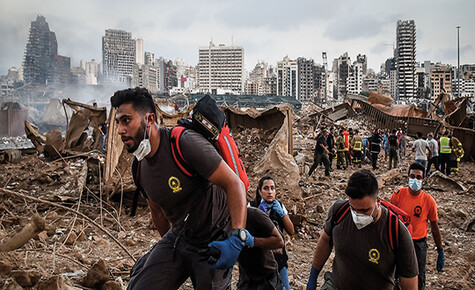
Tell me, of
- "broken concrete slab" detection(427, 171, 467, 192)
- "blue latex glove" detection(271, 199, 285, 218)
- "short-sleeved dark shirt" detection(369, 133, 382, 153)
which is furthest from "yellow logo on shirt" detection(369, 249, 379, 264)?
"short-sleeved dark shirt" detection(369, 133, 382, 153)

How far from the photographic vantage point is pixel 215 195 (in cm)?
214

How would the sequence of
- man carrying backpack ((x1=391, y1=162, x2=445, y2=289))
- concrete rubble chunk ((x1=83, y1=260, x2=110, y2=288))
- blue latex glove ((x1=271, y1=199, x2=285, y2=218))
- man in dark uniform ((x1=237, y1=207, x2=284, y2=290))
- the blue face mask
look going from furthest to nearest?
the blue face mask → man carrying backpack ((x1=391, y1=162, x2=445, y2=289)) → blue latex glove ((x1=271, y1=199, x2=285, y2=218)) → concrete rubble chunk ((x1=83, y1=260, x2=110, y2=288)) → man in dark uniform ((x1=237, y1=207, x2=284, y2=290))

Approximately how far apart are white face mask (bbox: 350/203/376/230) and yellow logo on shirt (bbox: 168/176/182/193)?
1.08 m

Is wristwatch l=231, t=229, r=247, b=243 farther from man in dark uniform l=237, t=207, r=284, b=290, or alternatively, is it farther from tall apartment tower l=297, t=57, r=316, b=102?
tall apartment tower l=297, t=57, r=316, b=102

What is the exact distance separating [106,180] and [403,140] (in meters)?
10.2

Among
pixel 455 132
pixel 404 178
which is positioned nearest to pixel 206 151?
pixel 404 178

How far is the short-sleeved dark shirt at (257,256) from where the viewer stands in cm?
244

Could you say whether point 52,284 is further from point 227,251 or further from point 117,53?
point 117,53

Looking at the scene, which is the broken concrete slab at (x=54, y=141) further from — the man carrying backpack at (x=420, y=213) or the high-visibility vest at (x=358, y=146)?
the man carrying backpack at (x=420, y=213)

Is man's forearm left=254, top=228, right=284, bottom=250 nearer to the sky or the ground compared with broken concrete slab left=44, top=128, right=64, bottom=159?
nearer to the ground

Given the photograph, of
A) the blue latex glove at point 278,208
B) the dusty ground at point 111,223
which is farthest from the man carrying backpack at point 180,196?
the blue latex glove at point 278,208

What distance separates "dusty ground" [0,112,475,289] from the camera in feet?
12.0

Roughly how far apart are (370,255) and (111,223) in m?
4.93

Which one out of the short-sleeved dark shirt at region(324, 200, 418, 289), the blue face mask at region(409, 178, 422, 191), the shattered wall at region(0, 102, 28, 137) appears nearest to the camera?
the short-sleeved dark shirt at region(324, 200, 418, 289)
